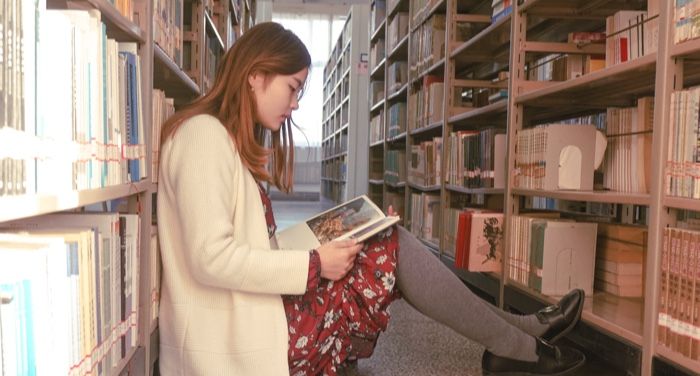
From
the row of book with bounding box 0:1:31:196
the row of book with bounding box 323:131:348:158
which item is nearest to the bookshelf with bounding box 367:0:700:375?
the row of book with bounding box 0:1:31:196

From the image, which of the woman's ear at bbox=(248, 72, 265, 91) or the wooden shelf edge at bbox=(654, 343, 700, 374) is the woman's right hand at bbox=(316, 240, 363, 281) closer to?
the woman's ear at bbox=(248, 72, 265, 91)

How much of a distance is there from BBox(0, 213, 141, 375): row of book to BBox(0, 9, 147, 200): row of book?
0.07 meters

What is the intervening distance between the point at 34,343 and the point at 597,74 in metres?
1.61

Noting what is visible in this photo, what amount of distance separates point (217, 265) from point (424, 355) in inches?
39.3

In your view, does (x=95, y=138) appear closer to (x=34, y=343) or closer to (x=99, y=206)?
(x=34, y=343)

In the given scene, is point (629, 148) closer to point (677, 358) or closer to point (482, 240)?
→ point (482, 240)

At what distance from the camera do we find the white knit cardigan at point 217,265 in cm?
114

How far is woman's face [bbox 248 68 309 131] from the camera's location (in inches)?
52.4

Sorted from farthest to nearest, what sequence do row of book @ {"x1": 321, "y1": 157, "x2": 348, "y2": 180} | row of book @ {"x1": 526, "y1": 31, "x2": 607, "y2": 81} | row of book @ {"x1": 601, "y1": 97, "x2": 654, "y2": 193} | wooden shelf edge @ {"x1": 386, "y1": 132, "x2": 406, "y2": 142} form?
row of book @ {"x1": 321, "y1": 157, "x2": 348, "y2": 180}, wooden shelf edge @ {"x1": 386, "y1": 132, "x2": 406, "y2": 142}, row of book @ {"x1": 526, "y1": 31, "x2": 607, "y2": 81}, row of book @ {"x1": 601, "y1": 97, "x2": 654, "y2": 193}

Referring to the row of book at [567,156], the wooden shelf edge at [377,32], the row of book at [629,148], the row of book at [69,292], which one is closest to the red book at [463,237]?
the row of book at [567,156]

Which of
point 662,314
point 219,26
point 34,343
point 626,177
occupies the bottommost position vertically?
point 662,314

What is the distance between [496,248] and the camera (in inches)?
95.9

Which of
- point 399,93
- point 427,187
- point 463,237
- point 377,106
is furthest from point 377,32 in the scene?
point 463,237

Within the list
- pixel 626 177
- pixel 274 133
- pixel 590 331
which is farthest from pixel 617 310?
pixel 274 133
